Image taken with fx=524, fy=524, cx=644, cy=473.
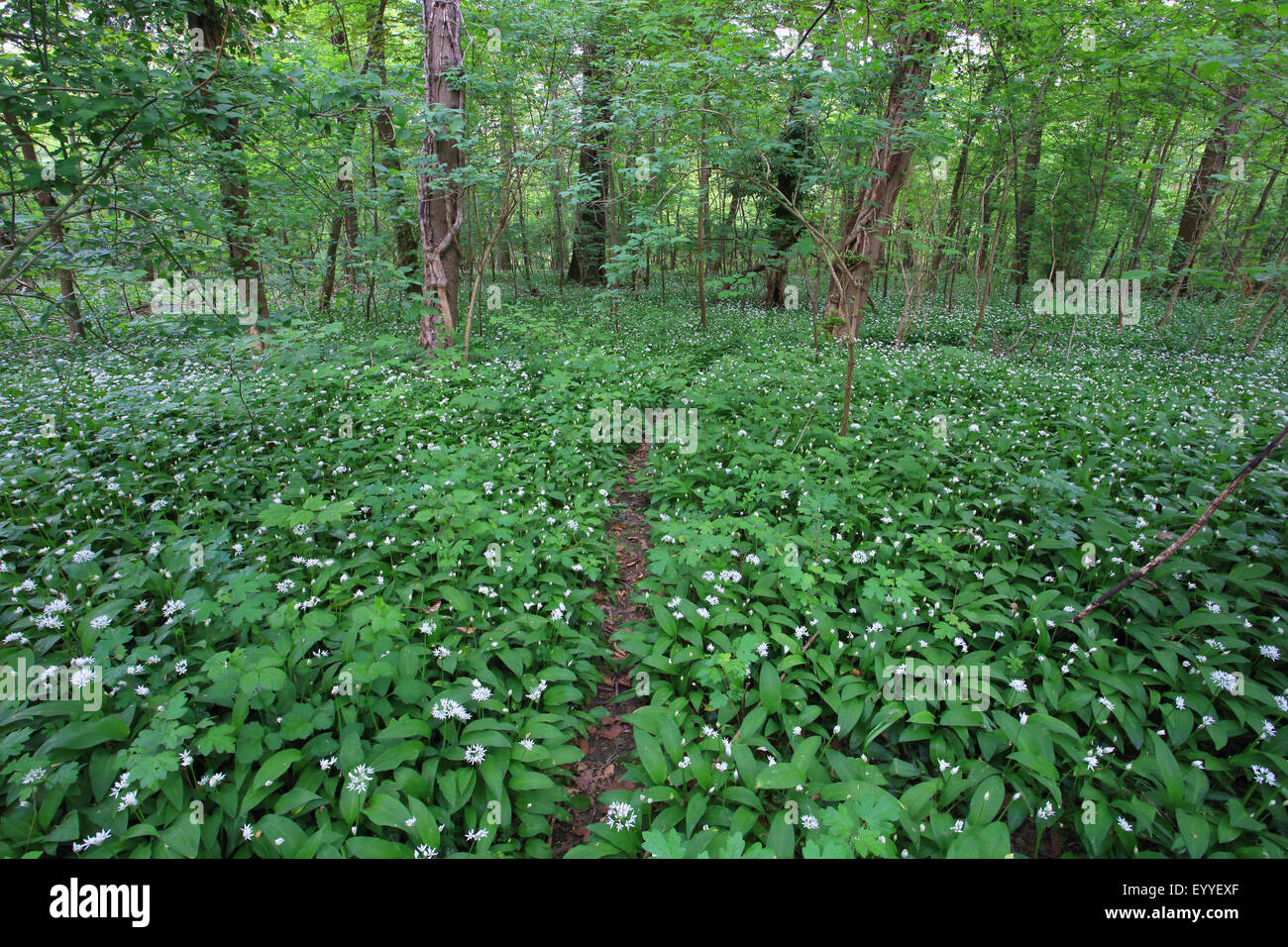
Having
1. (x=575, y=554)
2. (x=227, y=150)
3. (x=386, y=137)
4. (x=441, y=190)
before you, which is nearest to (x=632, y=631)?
(x=575, y=554)

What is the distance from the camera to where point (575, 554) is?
14.1 ft

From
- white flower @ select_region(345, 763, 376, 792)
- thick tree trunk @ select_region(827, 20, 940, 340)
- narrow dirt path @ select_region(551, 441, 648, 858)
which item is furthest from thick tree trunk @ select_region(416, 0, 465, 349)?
white flower @ select_region(345, 763, 376, 792)

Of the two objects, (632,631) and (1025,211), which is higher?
(1025,211)

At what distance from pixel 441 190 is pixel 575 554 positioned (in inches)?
272

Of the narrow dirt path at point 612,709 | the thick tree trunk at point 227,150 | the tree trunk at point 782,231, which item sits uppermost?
the tree trunk at point 782,231

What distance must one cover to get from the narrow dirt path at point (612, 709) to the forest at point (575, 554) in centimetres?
3

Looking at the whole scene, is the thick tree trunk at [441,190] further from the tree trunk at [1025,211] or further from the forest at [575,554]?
the tree trunk at [1025,211]

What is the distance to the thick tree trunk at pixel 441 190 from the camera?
307 inches

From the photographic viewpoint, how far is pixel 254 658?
2.87 meters

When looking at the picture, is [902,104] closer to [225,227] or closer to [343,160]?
[343,160]

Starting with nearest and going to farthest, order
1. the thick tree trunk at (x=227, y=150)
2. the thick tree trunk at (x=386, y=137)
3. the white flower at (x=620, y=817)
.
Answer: the white flower at (x=620, y=817) → the thick tree trunk at (x=227, y=150) → the thick tree trunk at (x=386, y=137)

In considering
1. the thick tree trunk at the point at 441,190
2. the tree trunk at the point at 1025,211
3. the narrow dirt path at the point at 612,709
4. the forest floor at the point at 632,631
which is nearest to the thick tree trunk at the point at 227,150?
the forest floor at the point at 632,631

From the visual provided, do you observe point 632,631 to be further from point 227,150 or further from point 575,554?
point 227,150
